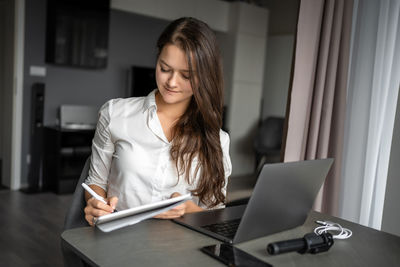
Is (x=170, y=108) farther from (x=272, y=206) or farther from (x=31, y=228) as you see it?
(x=31, y=228)

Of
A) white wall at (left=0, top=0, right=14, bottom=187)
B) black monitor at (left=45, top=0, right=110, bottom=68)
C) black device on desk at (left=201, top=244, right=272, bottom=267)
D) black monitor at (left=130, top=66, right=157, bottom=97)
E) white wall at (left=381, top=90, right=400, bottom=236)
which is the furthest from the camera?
black monitor at (left=130, top=66, right=157, bottom=97)

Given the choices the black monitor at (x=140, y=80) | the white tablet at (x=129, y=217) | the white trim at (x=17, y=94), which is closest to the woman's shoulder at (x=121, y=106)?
the white tablet at (x=129, y=217)

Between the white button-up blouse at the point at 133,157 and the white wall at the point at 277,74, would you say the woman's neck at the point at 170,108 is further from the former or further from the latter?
the white wall at the point at 277,74

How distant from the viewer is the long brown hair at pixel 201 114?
4.32 feet

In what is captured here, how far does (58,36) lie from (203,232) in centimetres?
385

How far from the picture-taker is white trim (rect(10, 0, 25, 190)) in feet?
13.6

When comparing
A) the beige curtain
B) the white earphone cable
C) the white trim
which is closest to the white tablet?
the white earphone cable

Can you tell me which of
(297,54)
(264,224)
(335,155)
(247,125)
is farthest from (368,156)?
(247,125)

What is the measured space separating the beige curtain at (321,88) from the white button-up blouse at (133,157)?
2.56 ft

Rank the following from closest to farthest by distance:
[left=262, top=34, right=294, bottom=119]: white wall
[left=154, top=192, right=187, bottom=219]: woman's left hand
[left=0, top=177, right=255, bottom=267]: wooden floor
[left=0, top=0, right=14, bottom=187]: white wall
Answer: [left=154, top=192, right=187, bottom=219]: woman's left hand, [left=0, top=177, right=255, bottom=267]: wooden floor, [left=0, top=0, right=14, bottom=187]: white wall, [left=262, top=34, right=294, bottom=119]: white wall

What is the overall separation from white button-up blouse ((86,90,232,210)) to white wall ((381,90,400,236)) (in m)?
1.07

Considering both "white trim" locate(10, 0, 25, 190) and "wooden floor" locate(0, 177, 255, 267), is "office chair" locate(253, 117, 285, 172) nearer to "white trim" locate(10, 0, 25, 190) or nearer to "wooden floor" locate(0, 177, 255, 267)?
"wooden floor" locate(0, 177, 255, 267)

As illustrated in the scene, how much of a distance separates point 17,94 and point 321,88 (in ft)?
11.3

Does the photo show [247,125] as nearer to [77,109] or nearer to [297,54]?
[77,109]
